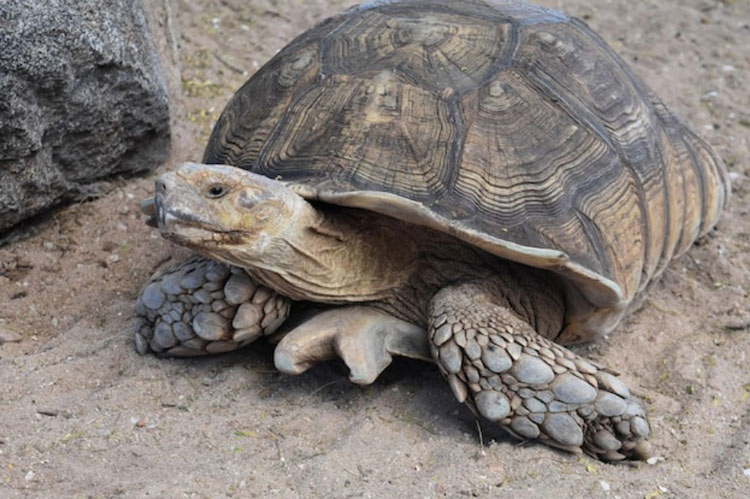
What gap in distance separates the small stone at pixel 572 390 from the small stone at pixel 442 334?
1.13 feet

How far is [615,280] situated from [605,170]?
15.2 inches

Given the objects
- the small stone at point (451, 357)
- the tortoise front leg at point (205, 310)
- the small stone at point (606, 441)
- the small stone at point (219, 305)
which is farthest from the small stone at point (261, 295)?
the small stone at point (606, 441)

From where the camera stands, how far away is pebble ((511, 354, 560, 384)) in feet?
8.64

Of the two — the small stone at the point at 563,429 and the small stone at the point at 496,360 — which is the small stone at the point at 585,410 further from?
the small stone at the point at 496,360

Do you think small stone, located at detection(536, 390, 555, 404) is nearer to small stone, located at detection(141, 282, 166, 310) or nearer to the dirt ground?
the dirt ground

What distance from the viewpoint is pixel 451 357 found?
268 cm

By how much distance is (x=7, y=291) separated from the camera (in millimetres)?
3500

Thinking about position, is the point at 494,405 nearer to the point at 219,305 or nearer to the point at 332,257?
the point at 332,257

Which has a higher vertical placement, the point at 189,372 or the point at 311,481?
the point at 311,481

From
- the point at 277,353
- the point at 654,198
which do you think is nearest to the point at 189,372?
the point at 277,353

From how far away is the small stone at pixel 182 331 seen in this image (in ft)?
9.83

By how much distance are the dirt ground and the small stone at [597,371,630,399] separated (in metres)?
0.22

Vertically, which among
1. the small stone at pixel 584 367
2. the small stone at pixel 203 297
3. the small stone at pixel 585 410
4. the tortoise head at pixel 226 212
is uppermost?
the tortoise head at pixel 226 212

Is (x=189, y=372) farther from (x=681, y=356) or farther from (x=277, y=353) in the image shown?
(x=681, y=356)
